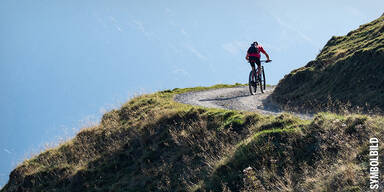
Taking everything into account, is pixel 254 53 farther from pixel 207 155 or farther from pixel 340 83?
pixel 207 155

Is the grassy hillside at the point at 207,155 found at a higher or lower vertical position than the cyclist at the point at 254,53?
lower

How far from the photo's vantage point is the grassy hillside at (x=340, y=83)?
1628 cm

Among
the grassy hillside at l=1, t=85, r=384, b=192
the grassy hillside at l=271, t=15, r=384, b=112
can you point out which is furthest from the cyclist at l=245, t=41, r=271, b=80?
the grassy hillside at l=1, t=85, r=384, b=192

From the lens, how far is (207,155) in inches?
509

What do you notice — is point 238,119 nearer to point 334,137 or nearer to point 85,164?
point 334,137

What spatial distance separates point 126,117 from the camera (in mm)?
22031

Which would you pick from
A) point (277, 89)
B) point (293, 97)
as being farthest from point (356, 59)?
point (277, 89)

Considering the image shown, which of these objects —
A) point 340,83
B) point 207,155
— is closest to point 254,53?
point 340,83

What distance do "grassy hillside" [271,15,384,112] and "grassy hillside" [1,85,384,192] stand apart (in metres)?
4.16

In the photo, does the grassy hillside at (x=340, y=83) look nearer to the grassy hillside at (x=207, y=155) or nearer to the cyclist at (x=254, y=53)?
the cyclist at (x=254, y=53)

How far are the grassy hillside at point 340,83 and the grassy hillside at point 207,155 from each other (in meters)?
4.16

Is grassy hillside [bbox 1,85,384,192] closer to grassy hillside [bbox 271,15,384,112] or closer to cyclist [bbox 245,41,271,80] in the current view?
grassy hillside [bbox 271,15,384,112]

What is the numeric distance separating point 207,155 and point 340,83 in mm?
10255

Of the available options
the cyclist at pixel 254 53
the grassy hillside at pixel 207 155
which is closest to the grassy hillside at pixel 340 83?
the cyclist at pixel 254 53
